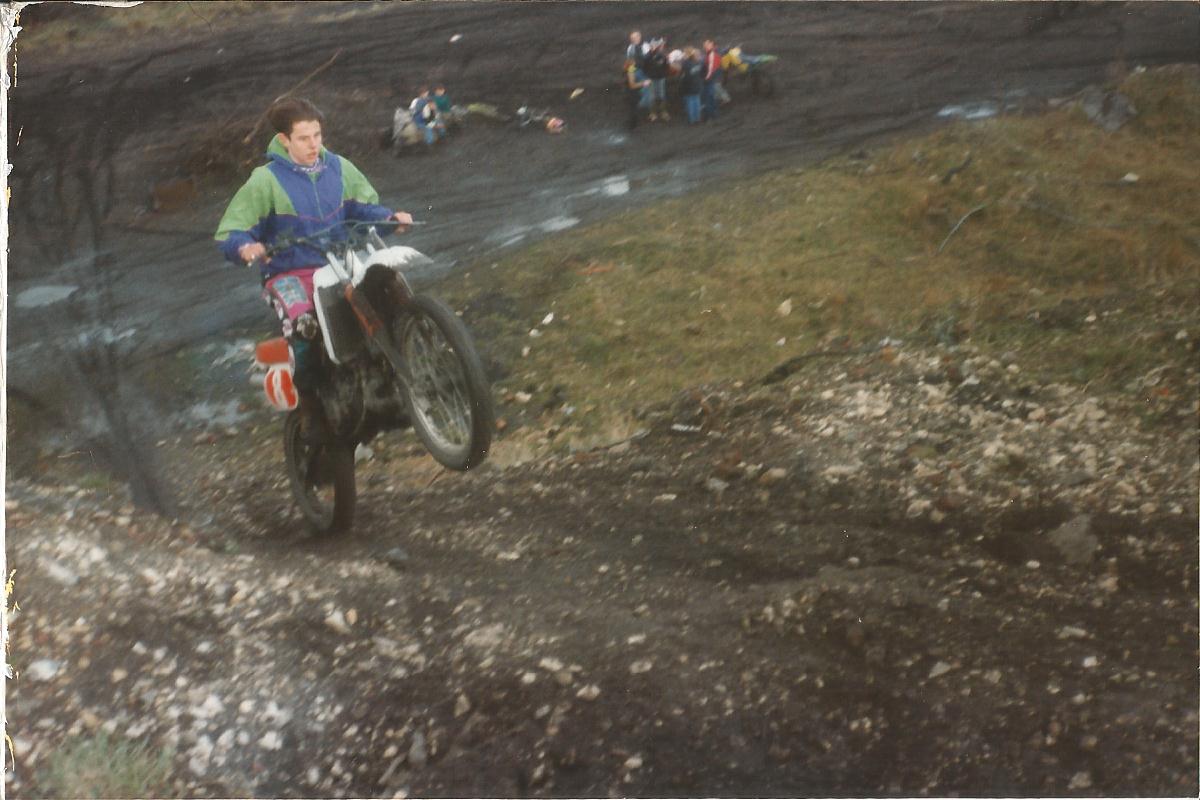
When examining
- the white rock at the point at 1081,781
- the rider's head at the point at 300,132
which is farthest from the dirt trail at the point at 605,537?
the rider's head at the point at 300,132

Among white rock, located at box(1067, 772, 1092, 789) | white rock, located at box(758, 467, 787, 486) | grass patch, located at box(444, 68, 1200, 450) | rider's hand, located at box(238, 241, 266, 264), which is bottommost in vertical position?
white rock, located at box(1067, 772, 1092, 789)

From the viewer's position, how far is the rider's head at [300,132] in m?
2.64

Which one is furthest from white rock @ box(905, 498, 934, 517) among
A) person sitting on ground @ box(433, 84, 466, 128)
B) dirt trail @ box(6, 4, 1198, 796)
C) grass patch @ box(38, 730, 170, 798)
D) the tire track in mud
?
grass patch @ box(38, 730, 170, 798)

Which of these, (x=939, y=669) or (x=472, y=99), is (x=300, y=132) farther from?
(x=939, y=669)

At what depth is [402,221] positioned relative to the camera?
2.58 metres

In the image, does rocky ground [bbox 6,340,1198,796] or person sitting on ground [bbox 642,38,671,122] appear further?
person sitting on ground [bbox 642,38,671,122]

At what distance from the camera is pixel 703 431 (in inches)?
110

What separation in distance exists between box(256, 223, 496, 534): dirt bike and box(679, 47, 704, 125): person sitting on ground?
880 millimetres

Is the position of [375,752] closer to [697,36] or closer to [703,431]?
[703,431]

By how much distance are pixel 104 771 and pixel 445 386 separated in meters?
1.10

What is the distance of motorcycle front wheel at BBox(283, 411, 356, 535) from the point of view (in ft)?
8.98

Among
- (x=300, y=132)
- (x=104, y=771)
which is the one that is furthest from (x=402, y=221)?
(x=104, y=771)

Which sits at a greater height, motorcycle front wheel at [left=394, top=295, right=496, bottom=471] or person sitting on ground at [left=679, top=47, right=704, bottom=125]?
person sitting on ground at [left=679, top=47, right=704, bottom=125]

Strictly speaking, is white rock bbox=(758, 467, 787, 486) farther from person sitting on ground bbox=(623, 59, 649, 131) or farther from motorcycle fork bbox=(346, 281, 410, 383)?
person sitting on ground bbox=(623, 59, 649, 131)
